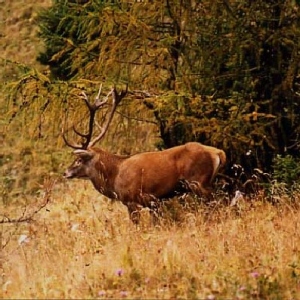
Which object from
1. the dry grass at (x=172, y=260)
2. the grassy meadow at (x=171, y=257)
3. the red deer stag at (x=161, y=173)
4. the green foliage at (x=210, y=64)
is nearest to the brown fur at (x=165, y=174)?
the red deer stag at (x=161, y=173)

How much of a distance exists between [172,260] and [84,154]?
14.0ft

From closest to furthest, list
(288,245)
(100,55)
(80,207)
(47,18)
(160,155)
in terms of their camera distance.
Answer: (288,245) → (160,155) → (100,55) → (80,207) → (47,18)

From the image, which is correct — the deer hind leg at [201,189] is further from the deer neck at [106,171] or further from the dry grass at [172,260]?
the deer neck at [106,171]

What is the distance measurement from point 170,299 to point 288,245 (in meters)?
1.49

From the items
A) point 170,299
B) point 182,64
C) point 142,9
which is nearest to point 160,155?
point 182,64

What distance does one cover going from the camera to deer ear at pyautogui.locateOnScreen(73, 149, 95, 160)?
32.6ft

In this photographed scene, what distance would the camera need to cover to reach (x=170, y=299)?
5.34m

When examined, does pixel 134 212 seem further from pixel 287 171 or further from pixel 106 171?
pixel 287 171

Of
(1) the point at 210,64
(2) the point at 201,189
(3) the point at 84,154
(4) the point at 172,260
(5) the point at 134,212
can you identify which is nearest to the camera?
(4) the point at 172,260

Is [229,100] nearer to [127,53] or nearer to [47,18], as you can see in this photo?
[127,53]

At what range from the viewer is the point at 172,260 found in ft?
19.4

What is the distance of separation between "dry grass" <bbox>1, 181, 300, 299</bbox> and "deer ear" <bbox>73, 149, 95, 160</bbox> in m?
1.70

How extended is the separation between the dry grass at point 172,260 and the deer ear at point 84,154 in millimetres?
1698

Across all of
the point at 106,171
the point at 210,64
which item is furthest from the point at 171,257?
the point at 210,64
